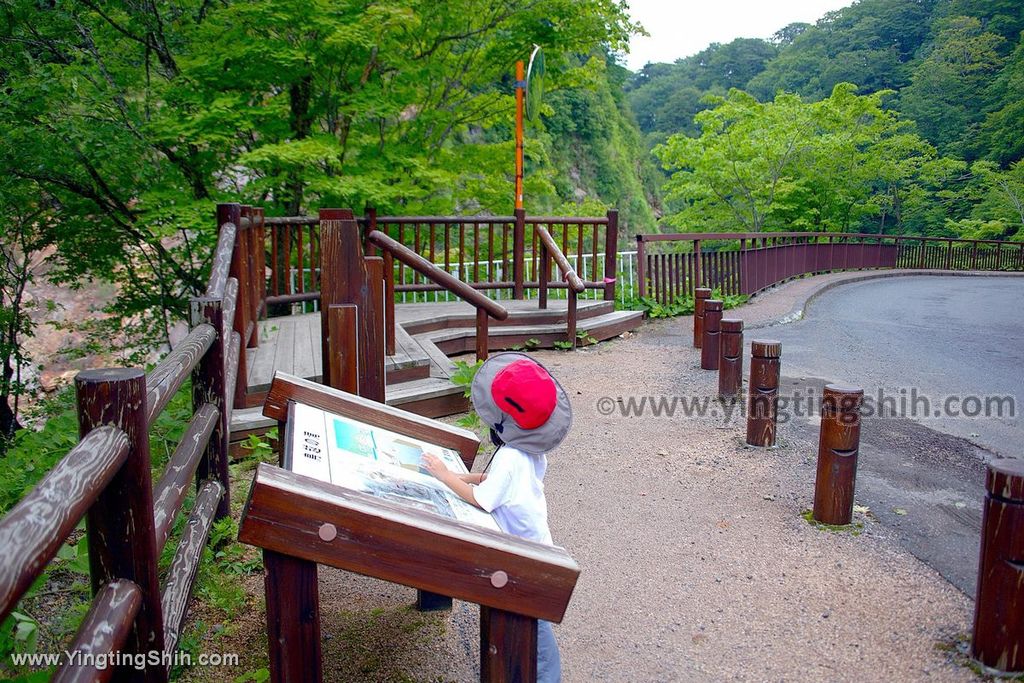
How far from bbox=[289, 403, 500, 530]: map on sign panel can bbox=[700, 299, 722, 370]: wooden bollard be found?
604 centimetres

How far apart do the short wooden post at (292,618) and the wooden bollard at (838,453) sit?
3.33 meters

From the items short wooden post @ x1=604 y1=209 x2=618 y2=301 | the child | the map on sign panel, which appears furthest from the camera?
short wooden post @ x1=604 y1=209 x2=618 y2=301

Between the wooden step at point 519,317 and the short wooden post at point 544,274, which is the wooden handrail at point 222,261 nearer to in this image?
the wooden step at point 519,317

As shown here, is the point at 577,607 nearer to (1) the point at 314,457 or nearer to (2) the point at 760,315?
(1) the point at 314,457

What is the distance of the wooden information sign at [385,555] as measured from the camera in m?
2.01

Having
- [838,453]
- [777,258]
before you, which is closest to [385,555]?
[838,453]

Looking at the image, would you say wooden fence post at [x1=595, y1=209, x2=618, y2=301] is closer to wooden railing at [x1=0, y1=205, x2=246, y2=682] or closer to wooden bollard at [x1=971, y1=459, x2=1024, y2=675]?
wooden bollard at [x1=971, y1=459, x2=1024, y2=675]

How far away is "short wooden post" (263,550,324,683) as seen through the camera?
213 cm

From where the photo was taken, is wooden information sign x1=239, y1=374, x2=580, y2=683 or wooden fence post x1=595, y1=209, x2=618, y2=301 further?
wooden fence post x1=595, y1=209, x2=618, y2=301

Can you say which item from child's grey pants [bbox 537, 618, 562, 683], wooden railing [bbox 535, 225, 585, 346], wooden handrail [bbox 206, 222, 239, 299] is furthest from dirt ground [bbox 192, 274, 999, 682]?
wooden railing [bbox 535, 225, 585, 346]

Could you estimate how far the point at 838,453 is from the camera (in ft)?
14.7

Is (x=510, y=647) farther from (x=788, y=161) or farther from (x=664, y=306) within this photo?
(x=788, y=161)

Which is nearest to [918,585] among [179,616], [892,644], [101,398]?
[892,644]


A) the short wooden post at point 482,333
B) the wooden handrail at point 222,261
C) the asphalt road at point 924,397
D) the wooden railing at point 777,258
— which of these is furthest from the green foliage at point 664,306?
the wooden handrail at point 222,261
